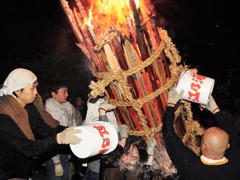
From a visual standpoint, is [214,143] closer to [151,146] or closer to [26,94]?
[151,146]

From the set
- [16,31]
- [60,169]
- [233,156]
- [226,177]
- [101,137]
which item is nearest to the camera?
[226,177]

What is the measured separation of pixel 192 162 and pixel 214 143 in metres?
0.27

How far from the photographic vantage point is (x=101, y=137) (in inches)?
135

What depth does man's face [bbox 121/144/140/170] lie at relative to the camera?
3953mm

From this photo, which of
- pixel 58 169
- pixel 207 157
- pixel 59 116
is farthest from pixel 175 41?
pixel 207 157

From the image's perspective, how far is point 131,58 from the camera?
3.39 meters

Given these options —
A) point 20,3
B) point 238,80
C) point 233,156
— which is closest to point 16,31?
point 20,3

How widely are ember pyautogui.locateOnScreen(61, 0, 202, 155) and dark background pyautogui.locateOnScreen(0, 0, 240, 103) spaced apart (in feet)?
18.0

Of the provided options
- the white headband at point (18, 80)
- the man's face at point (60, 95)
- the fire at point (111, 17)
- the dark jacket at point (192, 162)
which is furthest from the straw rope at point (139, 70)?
the man's face at point (60, 95)

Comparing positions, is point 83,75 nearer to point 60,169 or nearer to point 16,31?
point 16,31

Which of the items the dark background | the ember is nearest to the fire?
the ember

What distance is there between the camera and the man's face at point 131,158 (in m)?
3.95

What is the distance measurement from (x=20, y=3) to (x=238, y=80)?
11030 mm

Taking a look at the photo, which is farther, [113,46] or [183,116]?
[183,116]
